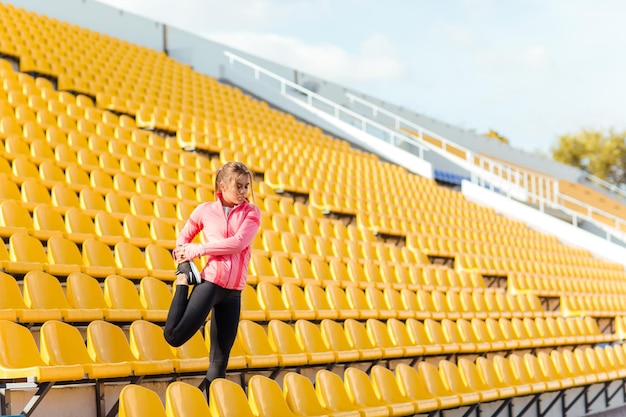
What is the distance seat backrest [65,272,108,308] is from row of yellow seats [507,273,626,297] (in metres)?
4.54

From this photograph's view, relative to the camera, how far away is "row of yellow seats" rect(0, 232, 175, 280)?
3.42 m

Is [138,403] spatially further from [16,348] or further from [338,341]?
[338,341]

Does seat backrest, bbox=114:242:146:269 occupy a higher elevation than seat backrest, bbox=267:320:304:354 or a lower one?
higher

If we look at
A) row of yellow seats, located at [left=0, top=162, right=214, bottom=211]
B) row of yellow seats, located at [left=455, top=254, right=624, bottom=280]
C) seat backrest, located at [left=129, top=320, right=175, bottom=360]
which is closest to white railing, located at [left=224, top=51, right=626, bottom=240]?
row of yellow seats, located at [left=455, top=254, right=624, bottom=280]

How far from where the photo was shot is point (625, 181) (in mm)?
26922

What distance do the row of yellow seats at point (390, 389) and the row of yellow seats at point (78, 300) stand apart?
62 centimetres

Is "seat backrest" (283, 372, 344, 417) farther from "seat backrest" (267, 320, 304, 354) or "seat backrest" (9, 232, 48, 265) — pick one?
"seat backrest" (9, 232, 48, 265)

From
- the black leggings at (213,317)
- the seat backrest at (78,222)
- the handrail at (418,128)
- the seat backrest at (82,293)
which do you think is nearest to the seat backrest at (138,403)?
the black leggings at (213,317)

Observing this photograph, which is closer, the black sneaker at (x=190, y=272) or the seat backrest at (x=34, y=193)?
the black sneaker at (x=190, y=272)

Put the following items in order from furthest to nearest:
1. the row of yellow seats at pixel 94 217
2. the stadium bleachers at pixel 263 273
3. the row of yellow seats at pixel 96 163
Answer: the row of yellow seats at pixel 96 163, the row of yellow seats at pixel 94 217, the stadium bleachers at pixel 263 273

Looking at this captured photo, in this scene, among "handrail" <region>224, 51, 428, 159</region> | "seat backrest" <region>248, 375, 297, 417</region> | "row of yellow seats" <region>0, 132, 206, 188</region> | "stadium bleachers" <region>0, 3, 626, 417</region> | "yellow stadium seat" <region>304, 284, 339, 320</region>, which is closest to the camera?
"seat backrest" <region>248, 375, 297, 417</region>

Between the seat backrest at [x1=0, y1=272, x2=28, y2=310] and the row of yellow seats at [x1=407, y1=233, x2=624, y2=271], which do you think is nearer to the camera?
the seat backrest at [x1=0, y1=272, x2=28, y2=310]

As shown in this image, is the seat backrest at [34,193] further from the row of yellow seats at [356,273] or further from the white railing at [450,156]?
the white railing at [450,156]

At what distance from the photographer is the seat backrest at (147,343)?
2.93 metres
